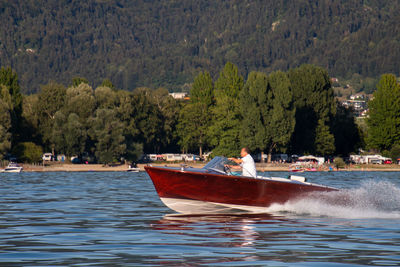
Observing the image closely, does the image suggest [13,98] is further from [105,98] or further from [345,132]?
[345,132]

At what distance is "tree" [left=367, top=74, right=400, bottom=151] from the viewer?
368ft

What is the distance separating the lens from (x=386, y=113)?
112312 mm

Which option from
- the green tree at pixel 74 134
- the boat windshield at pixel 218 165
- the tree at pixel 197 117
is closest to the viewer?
the boat windshield at pixel 218 165

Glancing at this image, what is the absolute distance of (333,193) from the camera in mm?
24188

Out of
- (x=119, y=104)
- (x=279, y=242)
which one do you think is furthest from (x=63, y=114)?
(x=279, y=242)

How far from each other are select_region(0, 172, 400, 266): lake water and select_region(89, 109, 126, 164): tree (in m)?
68.4

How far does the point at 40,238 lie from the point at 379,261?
822 centimetres

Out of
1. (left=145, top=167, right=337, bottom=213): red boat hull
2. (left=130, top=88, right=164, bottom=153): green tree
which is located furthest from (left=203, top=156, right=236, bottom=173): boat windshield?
(left=130, top=88, right=164, bottom=153): green tree

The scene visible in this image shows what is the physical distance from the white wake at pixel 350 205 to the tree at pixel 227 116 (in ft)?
276

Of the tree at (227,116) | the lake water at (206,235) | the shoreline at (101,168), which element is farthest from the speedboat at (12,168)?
the lake water at (206,235)

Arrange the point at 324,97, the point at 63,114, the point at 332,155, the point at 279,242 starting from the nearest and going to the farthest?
1. the point at 279,242
2. the point at 63,114
3. the point at 324,97
4. the point at 332,155

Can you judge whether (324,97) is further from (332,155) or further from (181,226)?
(181,226)

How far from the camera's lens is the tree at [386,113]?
11225cm

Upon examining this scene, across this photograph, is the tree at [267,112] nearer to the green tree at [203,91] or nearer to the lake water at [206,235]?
the green tree at [203,91]
